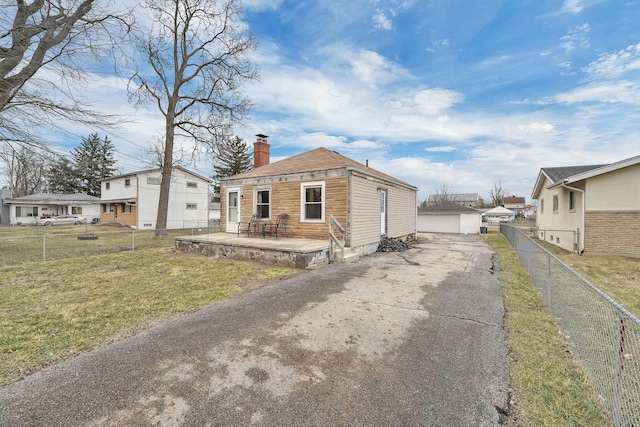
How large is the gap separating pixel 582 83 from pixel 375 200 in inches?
425

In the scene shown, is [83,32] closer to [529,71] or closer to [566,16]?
[566,16]

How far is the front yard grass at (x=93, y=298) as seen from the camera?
3.04 metres

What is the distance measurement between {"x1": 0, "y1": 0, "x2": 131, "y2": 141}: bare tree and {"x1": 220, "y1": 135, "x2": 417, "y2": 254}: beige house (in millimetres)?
5700

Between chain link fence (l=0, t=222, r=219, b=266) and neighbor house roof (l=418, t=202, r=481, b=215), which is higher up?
neighbor house roof (l=418, t=202, r=481, b=215)

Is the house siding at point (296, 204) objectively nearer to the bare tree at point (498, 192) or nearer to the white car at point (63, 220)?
the white car at point (63, 220)

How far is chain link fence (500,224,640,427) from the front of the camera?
199 cm

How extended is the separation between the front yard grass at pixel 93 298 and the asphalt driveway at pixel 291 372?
418 millimetres

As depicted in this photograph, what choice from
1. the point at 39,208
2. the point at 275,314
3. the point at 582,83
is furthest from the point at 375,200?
the point at 39,208

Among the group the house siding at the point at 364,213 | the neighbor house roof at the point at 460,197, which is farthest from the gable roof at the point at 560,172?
the neighbor house roof at the point at 460,197

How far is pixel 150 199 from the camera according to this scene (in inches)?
972

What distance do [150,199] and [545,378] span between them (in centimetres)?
2838

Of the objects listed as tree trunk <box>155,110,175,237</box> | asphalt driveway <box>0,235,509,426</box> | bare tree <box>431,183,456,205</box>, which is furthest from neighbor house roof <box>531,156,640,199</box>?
bare tree <box>431,183,456,205</box>

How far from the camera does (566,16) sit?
28.9ft

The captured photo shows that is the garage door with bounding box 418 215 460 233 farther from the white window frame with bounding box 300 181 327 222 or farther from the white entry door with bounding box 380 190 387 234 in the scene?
the white window frame with bounding box 300 181 327 222
